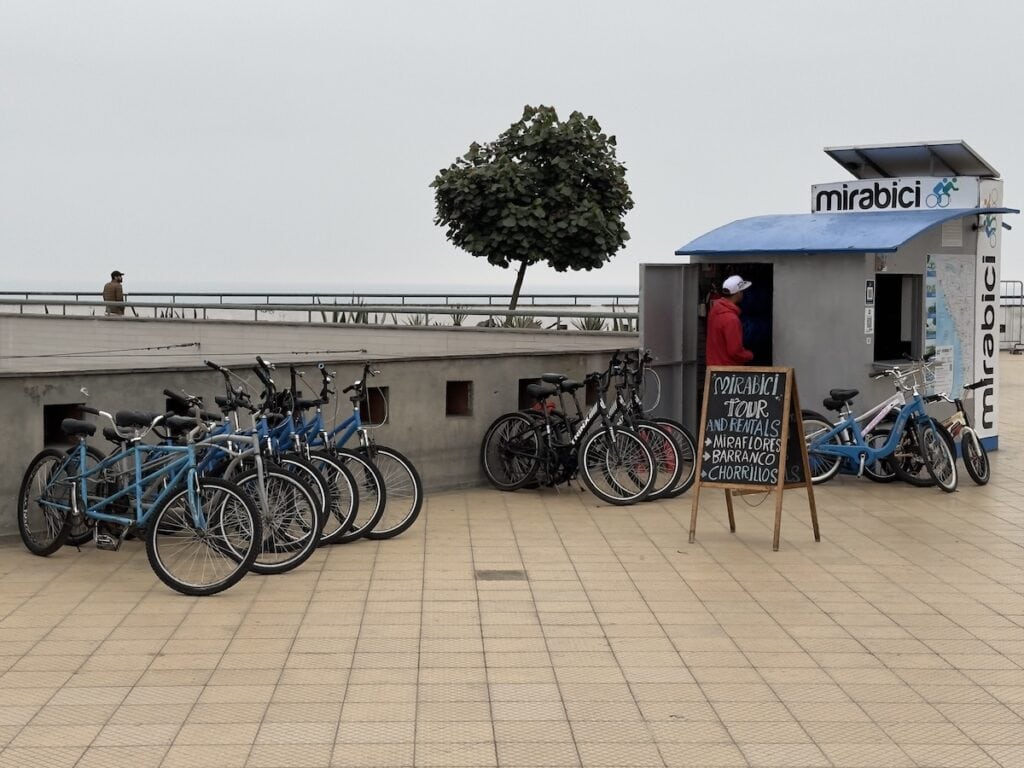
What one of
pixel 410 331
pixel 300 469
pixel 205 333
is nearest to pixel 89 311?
pixel 205 333

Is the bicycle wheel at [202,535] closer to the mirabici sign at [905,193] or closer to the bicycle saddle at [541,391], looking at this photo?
the bicycle saddle at [541,391]

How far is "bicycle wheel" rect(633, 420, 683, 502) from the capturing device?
1110 cm

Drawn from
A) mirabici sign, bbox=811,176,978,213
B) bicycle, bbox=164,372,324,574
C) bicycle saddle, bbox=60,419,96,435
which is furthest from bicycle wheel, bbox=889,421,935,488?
bicycle saddle, bbox=60,419,96,435

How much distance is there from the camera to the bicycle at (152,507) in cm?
775

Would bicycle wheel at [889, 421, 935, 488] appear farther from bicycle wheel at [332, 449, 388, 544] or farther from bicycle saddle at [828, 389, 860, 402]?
bicycle wheel at [332, 449, 388, 544]

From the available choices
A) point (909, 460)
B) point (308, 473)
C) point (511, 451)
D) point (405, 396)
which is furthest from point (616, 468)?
point (308, 473)

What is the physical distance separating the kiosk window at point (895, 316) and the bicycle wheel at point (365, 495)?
585 centimetres

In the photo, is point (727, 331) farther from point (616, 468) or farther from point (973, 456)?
Answer: point (973, 456)

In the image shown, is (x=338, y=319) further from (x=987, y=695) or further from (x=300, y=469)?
(x=987, y=695)

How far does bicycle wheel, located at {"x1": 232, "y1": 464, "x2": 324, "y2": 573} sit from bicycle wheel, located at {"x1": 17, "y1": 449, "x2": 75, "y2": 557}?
1064 mm

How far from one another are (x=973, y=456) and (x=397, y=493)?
514 centimetres

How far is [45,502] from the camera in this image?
8.78 metres

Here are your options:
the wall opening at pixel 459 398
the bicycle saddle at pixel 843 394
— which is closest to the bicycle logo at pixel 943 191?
the bicycle saddle at pixel 843 394

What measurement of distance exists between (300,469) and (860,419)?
5149 mm
